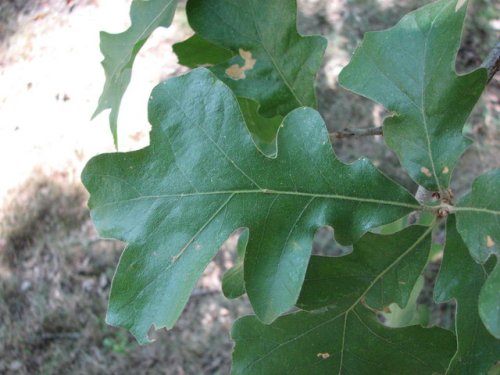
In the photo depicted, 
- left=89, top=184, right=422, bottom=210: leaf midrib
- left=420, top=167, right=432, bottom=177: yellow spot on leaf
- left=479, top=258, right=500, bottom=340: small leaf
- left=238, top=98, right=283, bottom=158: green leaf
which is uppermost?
left=89, top=184, right=422, bottom=210: leaf midrib

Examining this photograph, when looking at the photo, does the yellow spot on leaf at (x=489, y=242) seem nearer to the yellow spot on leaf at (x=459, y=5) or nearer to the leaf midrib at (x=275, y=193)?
the leaf midrib at (x=275, y=193)

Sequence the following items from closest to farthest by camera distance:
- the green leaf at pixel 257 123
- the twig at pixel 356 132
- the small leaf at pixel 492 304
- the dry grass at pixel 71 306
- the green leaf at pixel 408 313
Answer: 1. the small leaf at pixel 492 304
2. the twig at pixel 356 132
3. the green leaf at pixel 257 123
4. the green leaf at pixel 408 313
5. the dry grass at pixel 71 306

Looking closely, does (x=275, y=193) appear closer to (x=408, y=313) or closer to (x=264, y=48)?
(x=264, y=48)

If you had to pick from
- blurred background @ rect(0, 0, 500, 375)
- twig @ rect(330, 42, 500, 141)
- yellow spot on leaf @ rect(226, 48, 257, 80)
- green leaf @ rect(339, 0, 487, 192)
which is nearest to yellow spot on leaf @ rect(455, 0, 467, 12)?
green leaf @ rect(339, 0, 487, 192)

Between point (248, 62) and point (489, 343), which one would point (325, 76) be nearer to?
point (248, 62)

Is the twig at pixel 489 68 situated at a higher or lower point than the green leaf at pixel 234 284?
higher

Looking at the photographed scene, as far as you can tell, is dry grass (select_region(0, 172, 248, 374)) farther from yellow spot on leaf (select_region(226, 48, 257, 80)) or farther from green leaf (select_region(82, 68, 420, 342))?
green leaf (select_region(82, 68, 420, 342))

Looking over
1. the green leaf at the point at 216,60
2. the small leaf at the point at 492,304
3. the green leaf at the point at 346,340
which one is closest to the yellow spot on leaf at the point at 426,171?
the green leaf at the point at 346,340
